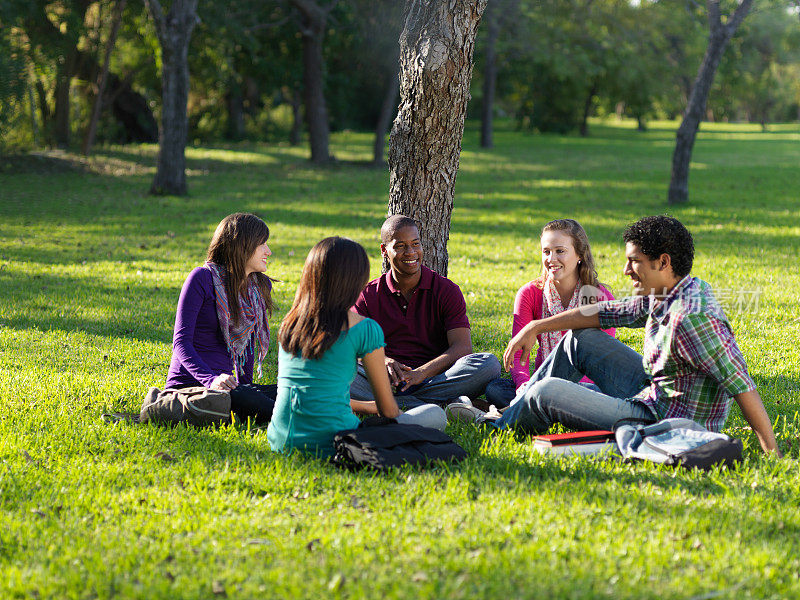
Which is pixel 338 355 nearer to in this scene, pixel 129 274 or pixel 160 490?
pixel 160 490

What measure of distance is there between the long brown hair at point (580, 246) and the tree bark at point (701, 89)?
1227cm

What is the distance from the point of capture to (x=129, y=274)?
11188 millimetres

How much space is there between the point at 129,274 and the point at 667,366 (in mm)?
8254

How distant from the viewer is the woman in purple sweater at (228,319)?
5512 millimetres

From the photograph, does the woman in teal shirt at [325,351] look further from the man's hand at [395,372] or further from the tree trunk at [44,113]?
the tree trunk at [44,113]

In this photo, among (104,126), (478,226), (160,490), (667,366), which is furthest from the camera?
(104,126)

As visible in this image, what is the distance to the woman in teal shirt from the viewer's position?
4445 millimetres

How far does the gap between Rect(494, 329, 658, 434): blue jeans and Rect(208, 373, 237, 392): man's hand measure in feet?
5.76

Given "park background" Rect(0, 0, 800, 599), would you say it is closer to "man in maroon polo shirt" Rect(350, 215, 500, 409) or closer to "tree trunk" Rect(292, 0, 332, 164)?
"man in maroon polo shirt" Rect(350, 215, 500, 409)

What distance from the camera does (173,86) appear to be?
18562mm

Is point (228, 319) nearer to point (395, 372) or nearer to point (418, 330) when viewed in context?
point (395, 372)

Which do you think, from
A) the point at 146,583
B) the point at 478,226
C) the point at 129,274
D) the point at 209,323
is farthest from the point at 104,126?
the point at 146,583

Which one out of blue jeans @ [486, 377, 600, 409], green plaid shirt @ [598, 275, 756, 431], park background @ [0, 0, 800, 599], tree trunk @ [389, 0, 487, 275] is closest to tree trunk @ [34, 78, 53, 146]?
park background @ [0, 0, 800, 599]

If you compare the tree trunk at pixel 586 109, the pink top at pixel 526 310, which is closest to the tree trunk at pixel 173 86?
the pink top at pixel 526 310
